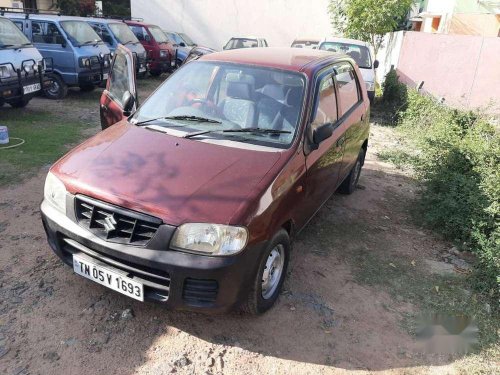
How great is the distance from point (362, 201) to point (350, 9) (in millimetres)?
12047

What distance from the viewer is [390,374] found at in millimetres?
2707

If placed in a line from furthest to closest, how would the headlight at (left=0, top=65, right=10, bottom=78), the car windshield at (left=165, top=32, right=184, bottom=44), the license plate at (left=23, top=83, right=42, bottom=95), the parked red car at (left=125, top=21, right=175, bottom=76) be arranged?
the car windshield at (left=165, top=32, right=184, bottom=44)
the parked red car at (left=125, top=21, right=175, bottom=76)
the license plate at (left=23, top=83, right=42, bottom=95)
the headlight at (left=0, top=65, right=10, bottom=78)

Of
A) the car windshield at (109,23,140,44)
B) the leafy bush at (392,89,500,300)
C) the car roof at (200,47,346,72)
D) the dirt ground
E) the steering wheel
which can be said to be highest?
the car roof at (200,47,346,72)

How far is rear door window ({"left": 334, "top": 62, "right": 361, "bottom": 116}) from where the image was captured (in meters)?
4.25

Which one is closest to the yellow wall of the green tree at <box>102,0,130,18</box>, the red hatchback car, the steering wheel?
the red hatchback car

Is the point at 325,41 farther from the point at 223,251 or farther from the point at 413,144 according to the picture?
the point at 223,251

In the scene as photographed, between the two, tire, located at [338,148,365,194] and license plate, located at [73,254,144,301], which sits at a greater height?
license plate, located at [73,254,144,301]

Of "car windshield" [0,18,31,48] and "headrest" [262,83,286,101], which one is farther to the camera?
"car windshield" [0,18,31,48]

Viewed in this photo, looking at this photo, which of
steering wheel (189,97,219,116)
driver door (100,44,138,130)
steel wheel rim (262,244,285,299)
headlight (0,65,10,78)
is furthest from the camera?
headlight (0,65,10,78)

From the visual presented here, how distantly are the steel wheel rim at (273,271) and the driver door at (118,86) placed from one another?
232 centimetres

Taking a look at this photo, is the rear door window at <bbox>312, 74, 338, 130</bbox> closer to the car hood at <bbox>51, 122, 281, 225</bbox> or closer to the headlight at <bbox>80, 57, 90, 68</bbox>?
the car hood at <bbox>51, 122, 281, 225</bbox>

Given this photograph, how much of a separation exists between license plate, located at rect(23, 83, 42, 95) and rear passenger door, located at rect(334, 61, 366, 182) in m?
5.76

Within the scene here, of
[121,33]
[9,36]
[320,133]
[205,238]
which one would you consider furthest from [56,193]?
[121,33]

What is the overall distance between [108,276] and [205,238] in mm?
735
